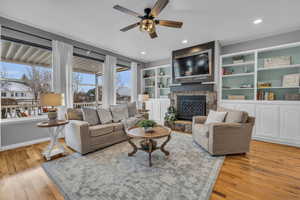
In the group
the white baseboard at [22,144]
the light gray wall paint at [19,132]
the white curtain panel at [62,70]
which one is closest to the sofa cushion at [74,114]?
the white curtain panel at [62,70]

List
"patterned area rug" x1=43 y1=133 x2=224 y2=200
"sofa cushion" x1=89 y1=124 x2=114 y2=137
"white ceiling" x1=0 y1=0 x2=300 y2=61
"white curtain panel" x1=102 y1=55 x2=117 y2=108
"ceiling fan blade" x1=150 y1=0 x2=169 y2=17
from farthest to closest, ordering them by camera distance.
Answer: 1. "white curtain panel" x1=102 y1=55 x2=117 y2=108
2. "sofa cushion" x1=89 y1=124 x2=114 y2=137
3. "white ceiling" x1=0 y1=0 x2=300 y2=61
4. "ceiling fan blade" x1=150 y1=0 x2=169 y2=17
5. "patterned area rug" x1=43 y1=133 x2=224 y2=200

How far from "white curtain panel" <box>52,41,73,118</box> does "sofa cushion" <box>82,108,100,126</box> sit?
0.83m

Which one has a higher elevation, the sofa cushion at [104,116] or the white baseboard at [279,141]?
the sofa cushion at [104,116]

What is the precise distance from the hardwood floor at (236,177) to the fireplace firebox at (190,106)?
1.85 metres

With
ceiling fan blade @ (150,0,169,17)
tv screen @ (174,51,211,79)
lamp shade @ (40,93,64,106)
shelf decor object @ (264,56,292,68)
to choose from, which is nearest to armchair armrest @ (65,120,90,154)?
lamp shade @ (40,93,64,106)

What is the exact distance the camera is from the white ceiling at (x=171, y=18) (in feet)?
7.58

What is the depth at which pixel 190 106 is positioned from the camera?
4562 millimetres

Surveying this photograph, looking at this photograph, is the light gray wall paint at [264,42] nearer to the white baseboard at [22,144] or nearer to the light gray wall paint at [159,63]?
the light gray wall paint at [159,63]

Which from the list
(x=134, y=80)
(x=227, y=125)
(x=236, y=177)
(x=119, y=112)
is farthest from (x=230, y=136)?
(x=134, y=80)

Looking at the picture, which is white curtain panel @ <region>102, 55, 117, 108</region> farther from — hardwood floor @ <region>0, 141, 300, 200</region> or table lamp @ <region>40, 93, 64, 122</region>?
hardwood floor @ <region>0, 141, 300, 200</region>

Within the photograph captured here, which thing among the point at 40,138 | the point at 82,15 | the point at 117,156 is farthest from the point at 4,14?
the point at 117,156

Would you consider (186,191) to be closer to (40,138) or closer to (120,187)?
(120,187)

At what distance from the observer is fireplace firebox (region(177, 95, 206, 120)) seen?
169 inches

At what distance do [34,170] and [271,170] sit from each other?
380cm
